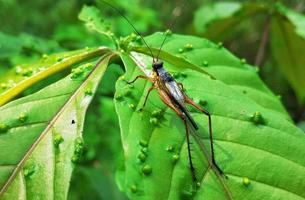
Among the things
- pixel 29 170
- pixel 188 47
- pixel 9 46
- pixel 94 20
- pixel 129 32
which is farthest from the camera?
pixel 129 32

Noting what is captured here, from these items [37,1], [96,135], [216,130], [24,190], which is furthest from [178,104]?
[37,1]

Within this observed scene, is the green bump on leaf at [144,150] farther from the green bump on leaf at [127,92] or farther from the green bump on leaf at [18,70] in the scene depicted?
the green bump on leaf at [18,70]

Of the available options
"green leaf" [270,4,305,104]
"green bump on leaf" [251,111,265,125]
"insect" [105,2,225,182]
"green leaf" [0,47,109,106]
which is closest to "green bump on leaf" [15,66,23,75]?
"green leaf" [0,47,109,106]

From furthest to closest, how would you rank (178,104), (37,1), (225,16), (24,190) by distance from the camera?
(37,1), (225,16), (178,104), (24,190)

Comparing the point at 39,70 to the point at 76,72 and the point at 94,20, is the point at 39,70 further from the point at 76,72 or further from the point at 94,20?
the point at 94,20

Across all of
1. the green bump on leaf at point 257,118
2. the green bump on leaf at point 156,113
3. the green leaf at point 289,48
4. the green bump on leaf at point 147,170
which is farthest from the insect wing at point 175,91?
the green leaf at point 289,48

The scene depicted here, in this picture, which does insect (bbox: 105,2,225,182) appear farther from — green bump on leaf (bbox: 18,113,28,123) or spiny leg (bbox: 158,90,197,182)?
green bump on leaf (bbox: 18,113,28,123)

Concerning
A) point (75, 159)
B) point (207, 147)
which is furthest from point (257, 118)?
point (75, 159)

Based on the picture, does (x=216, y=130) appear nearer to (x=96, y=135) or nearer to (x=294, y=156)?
(x=294, y=156)
